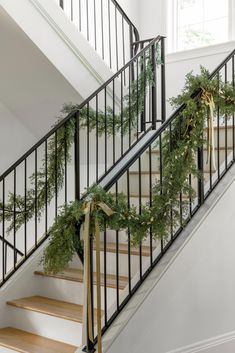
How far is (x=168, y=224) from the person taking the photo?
3123mm

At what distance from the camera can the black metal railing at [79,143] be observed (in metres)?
3.94

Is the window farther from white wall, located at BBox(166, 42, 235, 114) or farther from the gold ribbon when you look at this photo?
the gold ribbon

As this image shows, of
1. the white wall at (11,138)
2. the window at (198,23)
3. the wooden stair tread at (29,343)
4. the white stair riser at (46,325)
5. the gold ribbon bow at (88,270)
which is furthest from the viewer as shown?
the window at (198,23)

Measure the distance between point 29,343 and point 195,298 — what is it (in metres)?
1.16

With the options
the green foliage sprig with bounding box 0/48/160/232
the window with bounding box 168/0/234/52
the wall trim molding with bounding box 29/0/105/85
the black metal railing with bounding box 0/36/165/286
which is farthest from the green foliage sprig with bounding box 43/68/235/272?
the window with bounding box 168/0/234/52

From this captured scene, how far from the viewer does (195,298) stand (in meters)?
3.40

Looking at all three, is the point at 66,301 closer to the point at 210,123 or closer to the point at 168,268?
the point at 168,268

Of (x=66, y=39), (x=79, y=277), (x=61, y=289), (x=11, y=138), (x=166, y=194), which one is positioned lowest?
(x=61, y=289)

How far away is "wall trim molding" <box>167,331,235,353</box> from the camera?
10.8ft

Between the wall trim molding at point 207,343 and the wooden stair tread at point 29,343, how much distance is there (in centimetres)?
72

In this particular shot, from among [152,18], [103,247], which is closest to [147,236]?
[103,247]

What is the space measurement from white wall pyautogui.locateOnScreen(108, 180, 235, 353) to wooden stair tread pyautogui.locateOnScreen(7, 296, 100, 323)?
0.47 metres

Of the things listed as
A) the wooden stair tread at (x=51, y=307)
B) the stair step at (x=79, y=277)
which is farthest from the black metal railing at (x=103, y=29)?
the wooden stair tread at (x=51, y=307)

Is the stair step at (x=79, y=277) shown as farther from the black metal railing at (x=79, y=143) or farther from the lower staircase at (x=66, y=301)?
the black metal railing at (x=79, y=143)
